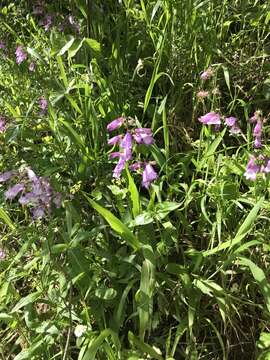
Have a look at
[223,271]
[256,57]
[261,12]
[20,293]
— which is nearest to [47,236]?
[20,293]

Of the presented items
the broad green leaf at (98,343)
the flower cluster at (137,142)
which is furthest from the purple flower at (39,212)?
the broad green leaf at (98,343)

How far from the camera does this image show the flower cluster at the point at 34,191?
1550mm

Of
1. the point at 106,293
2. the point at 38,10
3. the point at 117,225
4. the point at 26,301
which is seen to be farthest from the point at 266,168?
the point at 38,10

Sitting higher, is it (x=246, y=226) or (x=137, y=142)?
(x=137, y=142)

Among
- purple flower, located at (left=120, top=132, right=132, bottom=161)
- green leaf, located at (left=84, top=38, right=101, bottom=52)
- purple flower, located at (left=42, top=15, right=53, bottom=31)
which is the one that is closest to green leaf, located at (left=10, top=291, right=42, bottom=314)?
purple flower, located at (left=120, top=132, right=132, bottom=161)

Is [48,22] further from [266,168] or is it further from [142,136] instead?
[266,168]

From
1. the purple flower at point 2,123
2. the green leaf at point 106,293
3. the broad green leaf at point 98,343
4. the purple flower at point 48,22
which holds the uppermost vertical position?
the purple flower at point 48,22

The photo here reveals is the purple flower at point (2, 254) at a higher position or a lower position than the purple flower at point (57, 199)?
lower

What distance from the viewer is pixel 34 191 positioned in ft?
5.08

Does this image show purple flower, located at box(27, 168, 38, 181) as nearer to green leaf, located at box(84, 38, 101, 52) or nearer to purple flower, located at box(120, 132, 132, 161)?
purple flower, located at box(120, 132, 132, 161)

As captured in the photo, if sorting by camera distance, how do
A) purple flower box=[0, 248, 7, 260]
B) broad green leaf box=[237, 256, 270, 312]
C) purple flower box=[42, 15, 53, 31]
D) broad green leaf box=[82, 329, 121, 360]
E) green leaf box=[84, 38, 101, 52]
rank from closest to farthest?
1. broad green leaf box=[82, 329, 121, 360]
2. broad green leaf box=[237, 256, 270, 312]
3. purple flower box=[0, 248, 7, 260]
4. green leaf box=[84, 38, 101, 52]
5. purple flower box=[42, 15, 53, 31]

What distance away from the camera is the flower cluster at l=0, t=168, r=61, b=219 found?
155 cm

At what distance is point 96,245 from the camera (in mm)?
1836

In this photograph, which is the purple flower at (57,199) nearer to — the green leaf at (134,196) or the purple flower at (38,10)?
the green leaf at (134,196)
